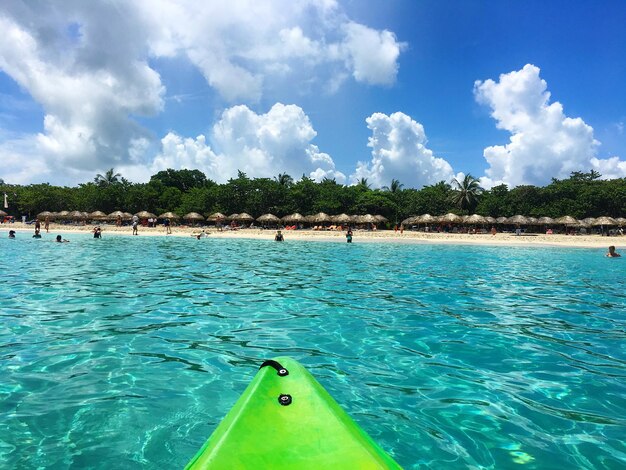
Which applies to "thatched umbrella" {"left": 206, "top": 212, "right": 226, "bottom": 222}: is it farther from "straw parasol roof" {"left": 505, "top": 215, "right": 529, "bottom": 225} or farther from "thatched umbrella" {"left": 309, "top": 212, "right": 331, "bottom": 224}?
"straw parasol roof" {"left": 505, "top": 215, "right": 529, "bottom": 225}

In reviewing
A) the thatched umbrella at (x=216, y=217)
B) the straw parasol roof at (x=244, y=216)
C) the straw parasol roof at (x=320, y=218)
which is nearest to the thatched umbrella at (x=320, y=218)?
the straw parasol roof at (x=320, y=218)

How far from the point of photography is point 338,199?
54.7 meters

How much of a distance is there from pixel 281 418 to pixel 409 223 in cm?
5156

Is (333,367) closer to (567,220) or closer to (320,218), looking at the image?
(320,218)

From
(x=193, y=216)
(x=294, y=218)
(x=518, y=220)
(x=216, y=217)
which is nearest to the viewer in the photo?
(x=518, y=220)

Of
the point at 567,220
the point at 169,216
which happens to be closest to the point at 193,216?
the point at 169,216

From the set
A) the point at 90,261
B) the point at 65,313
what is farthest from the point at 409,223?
the point at 65,313

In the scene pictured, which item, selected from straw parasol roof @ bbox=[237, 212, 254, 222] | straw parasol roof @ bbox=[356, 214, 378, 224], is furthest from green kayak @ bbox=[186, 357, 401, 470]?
straw parasol roof @ bbox=[237, 212, 254, 222]

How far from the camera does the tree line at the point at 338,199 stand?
5144cm

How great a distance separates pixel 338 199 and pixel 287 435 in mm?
52865

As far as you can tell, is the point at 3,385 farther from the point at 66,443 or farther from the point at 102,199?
the point at 102,199

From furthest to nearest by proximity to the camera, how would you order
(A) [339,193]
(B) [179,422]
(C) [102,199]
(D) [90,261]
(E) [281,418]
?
(C) [102,199] < (A) [339,193] < (D) [90,261] < (B) [179,422] < (E) [281,418]

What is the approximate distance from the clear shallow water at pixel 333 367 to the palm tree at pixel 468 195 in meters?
48.5

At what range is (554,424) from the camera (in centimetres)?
396
